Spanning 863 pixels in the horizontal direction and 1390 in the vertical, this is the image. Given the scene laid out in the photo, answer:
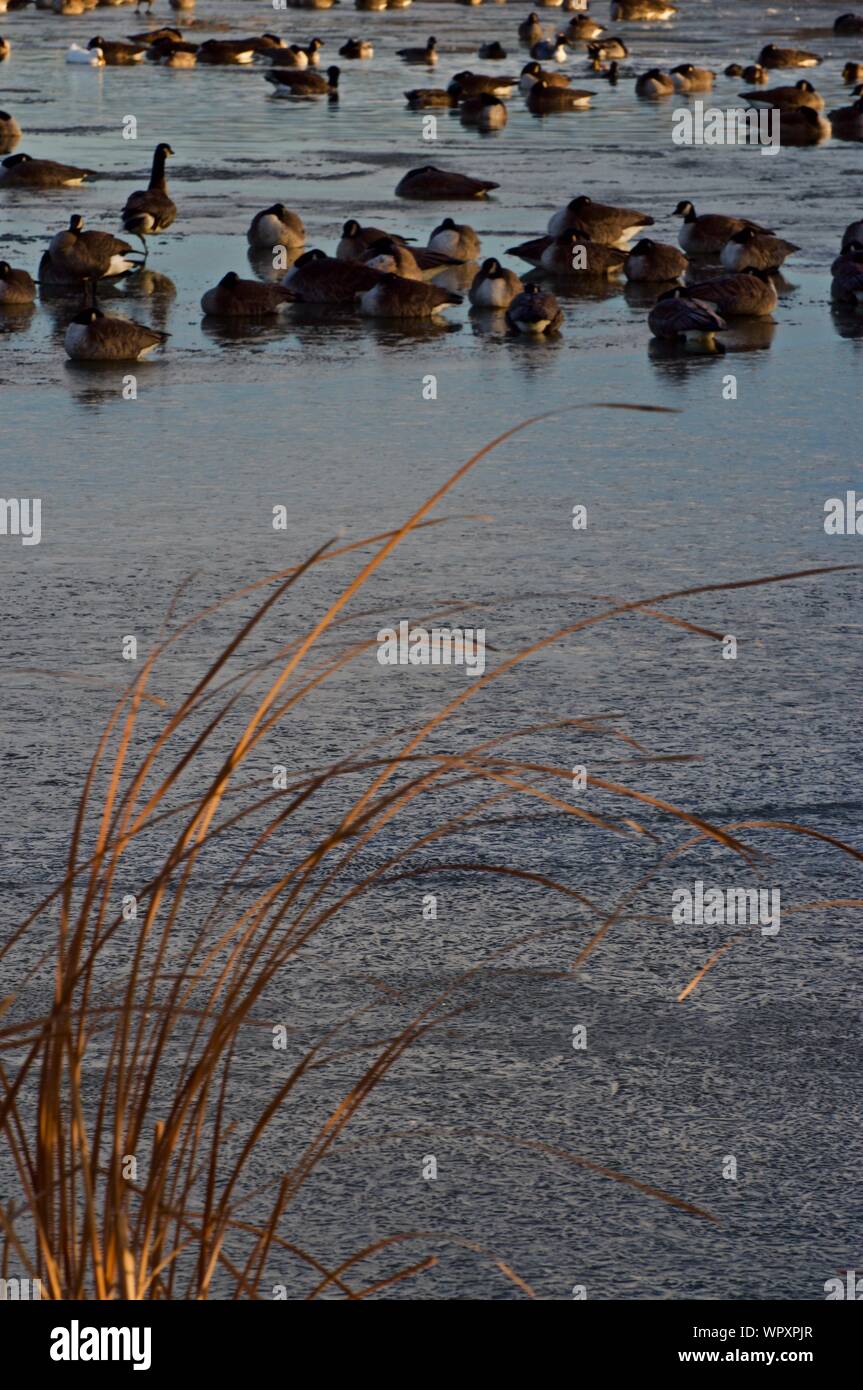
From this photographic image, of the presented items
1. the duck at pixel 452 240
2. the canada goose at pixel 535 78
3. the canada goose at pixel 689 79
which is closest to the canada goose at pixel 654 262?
the duck at pixel 452 240

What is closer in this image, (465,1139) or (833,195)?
(465,1139)

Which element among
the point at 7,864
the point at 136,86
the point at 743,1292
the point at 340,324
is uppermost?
the point at 136,86

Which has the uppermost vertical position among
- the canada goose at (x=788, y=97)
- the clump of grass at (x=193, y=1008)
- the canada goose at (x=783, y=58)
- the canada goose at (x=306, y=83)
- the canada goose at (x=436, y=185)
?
the canada goose at (x=783, y=58)

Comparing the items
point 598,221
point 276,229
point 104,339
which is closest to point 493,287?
point 598,221

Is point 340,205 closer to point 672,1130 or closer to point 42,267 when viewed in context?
point 42,267

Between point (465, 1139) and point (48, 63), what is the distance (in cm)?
3337

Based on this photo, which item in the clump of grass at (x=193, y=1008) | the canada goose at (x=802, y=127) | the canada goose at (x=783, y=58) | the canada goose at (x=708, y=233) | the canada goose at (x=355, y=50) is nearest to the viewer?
Answer: the clump of grass at (x=193, y=1008)

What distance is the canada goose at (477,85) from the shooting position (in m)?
27.9

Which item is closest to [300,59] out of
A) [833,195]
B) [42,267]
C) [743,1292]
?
[833,195]

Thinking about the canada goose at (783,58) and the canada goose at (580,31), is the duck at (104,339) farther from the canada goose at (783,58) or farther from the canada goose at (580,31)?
the canada goose at (580,31)

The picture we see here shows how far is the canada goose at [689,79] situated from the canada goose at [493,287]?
17.2 m

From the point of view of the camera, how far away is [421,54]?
34969 mm
